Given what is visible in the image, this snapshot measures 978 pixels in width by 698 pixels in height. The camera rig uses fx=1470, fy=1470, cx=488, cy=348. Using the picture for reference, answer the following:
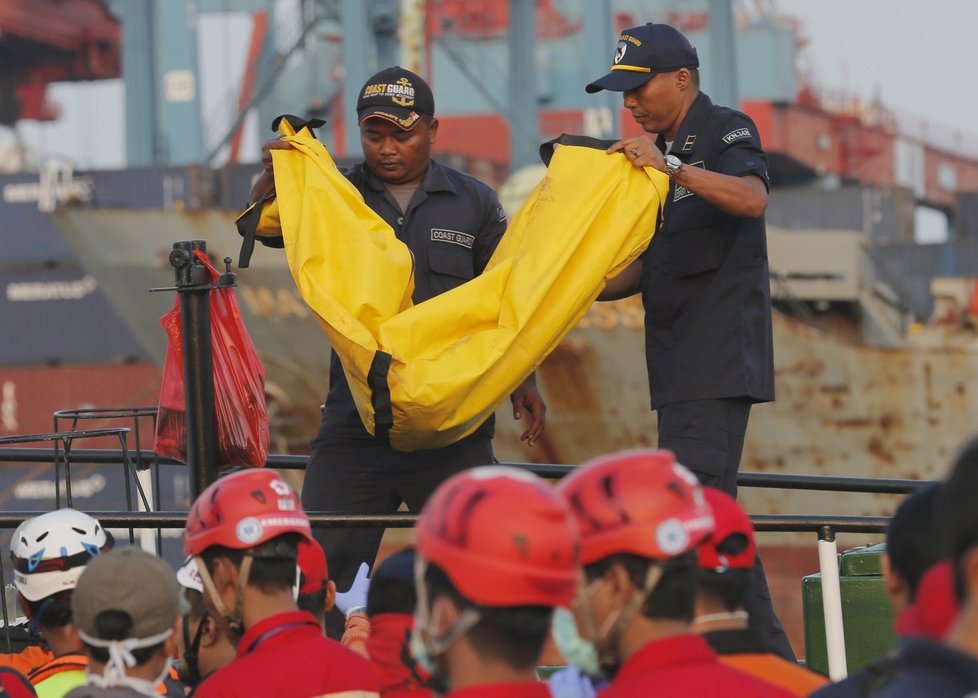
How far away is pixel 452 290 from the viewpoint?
4.92 m

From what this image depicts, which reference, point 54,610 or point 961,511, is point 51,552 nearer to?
point 54,610

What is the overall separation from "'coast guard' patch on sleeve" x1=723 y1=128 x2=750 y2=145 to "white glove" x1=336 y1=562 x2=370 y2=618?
1.90 metres

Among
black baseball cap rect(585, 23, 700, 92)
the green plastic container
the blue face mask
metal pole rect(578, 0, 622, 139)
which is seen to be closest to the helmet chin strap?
the blue face mask

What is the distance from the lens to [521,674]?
2510 mm

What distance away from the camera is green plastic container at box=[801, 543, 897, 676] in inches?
207

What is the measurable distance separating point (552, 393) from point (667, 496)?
16986 millimetres

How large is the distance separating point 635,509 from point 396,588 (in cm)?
93

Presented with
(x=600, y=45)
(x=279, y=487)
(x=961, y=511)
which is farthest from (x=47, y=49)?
(x=961, y=511)

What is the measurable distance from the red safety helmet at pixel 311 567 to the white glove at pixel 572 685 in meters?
0.80

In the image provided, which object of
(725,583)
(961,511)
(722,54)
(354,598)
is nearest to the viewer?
(961,511)

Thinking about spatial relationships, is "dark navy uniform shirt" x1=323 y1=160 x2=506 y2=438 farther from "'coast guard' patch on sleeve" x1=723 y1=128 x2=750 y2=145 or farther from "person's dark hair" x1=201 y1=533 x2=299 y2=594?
"person's dark hair" x1=201 y1=533 x2=299 y2=594

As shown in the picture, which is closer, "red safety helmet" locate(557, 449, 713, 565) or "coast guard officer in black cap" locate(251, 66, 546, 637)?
"red safety helmet" locate(557, 449, 713, 565)

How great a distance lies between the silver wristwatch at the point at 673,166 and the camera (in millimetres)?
4747

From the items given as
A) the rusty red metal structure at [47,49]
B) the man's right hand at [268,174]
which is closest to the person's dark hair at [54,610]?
the man's right hand at [268,174]
